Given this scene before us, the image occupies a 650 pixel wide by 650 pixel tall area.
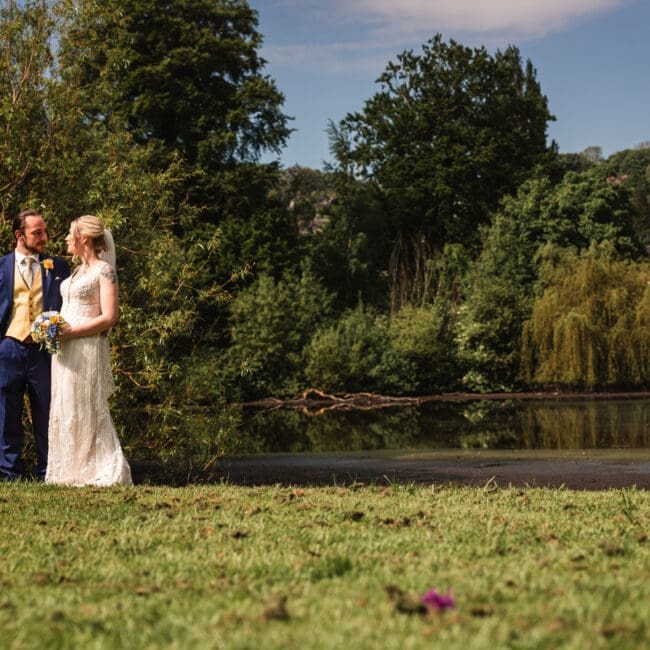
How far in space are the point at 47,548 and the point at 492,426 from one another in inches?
734

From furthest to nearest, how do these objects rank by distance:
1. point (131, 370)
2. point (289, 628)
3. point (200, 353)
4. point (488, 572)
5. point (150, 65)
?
point (150, 65)
point (200, 353)
point (131, 370)
point (488, 572)
point (289, 628)

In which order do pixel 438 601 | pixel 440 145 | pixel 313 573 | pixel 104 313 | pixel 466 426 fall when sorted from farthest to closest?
Result: 1. pixel 440 145
2. pixel 466 426
3. pixel 104 313
4. pixel 313 573
5. pixel 438 601

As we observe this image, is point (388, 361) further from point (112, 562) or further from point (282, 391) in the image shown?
point (112, 562)

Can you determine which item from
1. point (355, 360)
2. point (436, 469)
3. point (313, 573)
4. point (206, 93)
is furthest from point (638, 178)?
point (313, 573)

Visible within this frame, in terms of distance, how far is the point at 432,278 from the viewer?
4688cm

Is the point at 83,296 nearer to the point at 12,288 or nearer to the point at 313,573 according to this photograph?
the point at 12,288

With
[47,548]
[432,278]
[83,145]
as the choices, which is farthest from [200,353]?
[432,278]

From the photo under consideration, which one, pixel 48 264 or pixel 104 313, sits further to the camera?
pixel 48 264

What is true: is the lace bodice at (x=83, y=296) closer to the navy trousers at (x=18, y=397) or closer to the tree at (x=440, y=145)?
the navy trousers at (x=18, y=397)

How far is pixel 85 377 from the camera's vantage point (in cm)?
929

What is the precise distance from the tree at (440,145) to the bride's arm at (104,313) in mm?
40025

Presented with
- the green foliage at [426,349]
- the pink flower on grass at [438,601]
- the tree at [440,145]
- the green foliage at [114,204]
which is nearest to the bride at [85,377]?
the green foliage at [114,204]

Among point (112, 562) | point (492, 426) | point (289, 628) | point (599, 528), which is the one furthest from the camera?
point (492, 426)

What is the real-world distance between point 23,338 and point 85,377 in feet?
2.51
